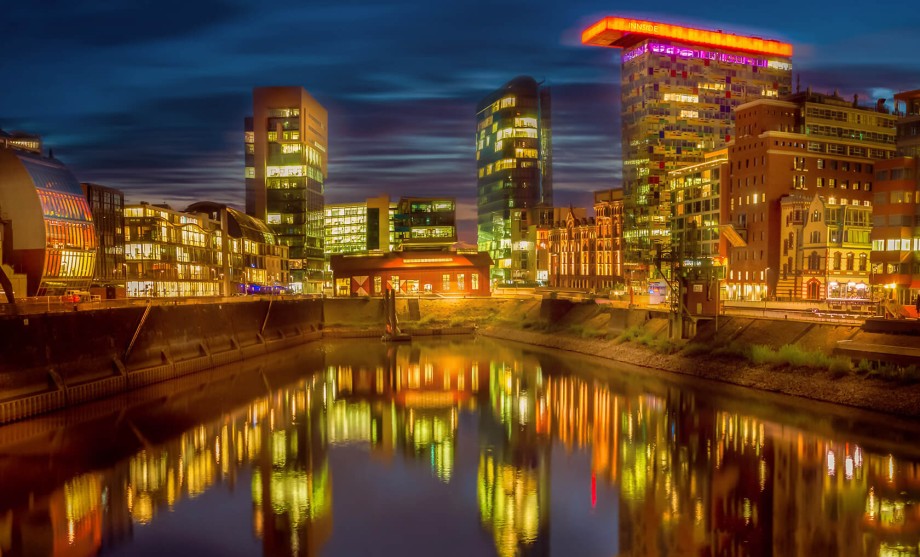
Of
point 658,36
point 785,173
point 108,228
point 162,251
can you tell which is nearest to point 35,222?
point 108,228

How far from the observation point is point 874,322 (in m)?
42.2

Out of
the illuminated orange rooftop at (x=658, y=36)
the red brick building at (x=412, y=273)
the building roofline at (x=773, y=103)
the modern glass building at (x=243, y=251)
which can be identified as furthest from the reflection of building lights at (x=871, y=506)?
the illuminated orange rooftop at (x=658, y=36)

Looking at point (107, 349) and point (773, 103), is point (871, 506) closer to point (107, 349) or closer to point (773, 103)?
point (107, 349)

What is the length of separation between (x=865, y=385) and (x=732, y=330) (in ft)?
51.8

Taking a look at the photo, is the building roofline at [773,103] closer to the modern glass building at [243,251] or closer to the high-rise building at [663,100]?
the high-rise building at [663,100]

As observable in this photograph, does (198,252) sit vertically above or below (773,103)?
below

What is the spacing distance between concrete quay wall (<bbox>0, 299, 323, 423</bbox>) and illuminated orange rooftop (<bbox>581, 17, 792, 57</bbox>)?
116 meters

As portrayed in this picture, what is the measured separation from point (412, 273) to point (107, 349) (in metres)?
74.0

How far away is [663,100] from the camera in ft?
527

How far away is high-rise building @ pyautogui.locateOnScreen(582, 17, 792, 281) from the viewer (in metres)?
160

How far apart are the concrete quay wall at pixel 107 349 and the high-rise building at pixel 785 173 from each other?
64431mm

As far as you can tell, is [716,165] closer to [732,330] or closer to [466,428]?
[732,330]

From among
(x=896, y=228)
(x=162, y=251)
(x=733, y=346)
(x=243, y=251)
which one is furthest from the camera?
(x=243, y=251)

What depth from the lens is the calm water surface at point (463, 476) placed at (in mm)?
23891
